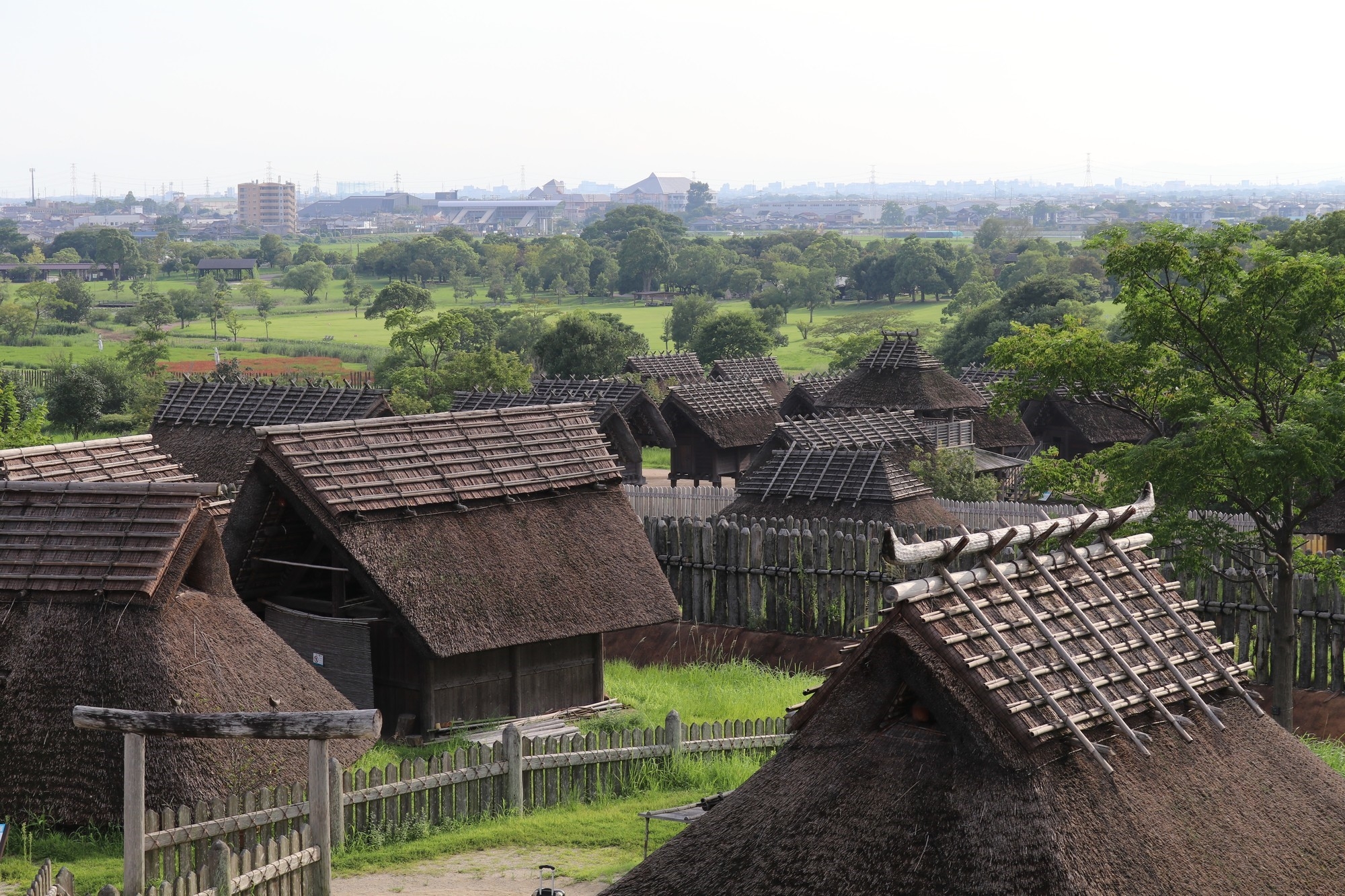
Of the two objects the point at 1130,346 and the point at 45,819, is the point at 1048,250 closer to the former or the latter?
the point at 1130,346

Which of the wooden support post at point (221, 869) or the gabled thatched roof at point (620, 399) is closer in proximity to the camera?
the wooden support post at point (221, 869)

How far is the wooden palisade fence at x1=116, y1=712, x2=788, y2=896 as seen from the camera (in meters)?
11.4

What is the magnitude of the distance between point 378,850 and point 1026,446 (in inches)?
1241

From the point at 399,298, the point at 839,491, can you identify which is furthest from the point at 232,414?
the point at 399,298

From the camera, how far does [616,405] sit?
136 feet

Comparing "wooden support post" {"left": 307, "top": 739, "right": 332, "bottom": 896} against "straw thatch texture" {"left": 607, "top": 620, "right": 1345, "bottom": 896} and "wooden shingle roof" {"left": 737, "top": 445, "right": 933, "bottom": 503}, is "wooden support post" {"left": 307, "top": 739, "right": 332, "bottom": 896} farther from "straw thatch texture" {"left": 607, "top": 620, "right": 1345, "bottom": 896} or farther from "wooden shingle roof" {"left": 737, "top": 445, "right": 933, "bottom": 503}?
"wooden shingle roof" {"left": 737, "top": 445, "right": 933, "bottom": 503}

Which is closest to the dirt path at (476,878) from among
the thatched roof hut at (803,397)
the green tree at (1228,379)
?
the green tree at (1228,379)

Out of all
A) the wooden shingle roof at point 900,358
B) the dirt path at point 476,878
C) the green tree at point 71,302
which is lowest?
the dirt path at point 476,878

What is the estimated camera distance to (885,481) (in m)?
24.8

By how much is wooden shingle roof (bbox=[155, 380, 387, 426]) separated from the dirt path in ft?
54.5

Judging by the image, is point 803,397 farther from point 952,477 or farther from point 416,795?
point 416,795

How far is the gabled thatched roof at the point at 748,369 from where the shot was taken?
172ft

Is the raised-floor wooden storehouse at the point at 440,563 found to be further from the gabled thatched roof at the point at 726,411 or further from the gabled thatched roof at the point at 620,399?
the gabled thatched roof at the point at 726,411

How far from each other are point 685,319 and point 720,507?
58.0 meters
